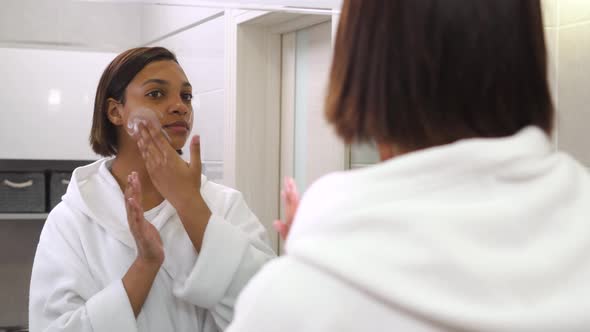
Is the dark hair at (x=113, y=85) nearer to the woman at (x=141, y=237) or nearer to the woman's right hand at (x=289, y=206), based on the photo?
the woman at (x=141, y=237)

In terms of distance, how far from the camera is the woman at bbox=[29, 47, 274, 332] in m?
1.21

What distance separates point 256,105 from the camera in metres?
1.60

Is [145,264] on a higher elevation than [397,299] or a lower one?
lower

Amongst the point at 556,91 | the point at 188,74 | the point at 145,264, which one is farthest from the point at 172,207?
the point at 556,91

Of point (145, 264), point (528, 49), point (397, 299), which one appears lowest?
point (145, 264)

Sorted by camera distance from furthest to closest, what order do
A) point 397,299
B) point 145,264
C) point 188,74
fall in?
point 188,74
point 145,264
point 397,299

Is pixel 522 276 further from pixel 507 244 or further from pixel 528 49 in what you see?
pixel 528 49

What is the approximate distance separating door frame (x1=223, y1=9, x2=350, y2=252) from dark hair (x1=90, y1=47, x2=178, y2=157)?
0.70ft

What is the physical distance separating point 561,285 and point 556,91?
1.11m

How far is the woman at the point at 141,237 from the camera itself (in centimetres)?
121

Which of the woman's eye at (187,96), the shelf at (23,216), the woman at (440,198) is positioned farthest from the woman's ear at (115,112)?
the woman at (440,198)

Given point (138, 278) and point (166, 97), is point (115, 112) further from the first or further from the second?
point (138, 278)

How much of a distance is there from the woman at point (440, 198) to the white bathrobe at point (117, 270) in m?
0.72

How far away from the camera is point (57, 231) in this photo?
4.15ft
